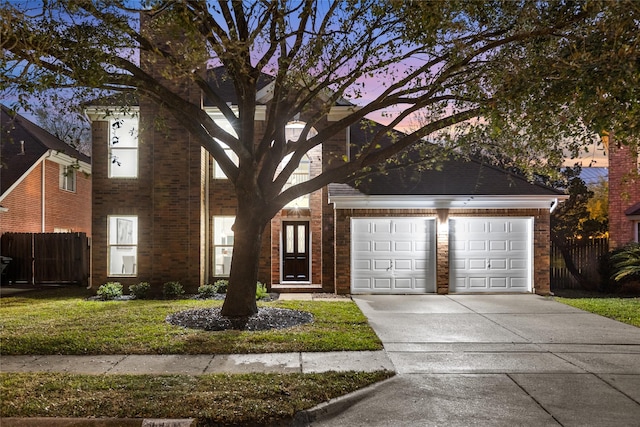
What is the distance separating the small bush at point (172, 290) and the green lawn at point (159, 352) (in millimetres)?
820

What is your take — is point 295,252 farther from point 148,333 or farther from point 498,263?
point 148,333

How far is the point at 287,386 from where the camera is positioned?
6.36 metres

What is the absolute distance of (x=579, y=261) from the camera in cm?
1888

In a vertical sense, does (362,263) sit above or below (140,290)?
above

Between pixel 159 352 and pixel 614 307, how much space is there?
11706 mm

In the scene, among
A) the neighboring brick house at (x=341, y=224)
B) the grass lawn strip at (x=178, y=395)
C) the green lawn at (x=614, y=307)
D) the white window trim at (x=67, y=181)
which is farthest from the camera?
the white window trim at (x=67, y=181)

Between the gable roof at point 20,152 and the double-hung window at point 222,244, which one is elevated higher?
the gable roof at point 20,152

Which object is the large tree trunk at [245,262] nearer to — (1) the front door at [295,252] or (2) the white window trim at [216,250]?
(2) the white window trim at [216,250]

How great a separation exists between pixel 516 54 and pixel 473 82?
974 millimetres

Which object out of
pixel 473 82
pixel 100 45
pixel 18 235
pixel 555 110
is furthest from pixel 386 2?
pixel 18 235

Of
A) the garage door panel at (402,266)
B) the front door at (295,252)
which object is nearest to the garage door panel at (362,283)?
the garage door panel at (402,266)

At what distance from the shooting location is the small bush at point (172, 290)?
606 inches

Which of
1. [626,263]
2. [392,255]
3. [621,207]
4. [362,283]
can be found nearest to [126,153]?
[362,283]

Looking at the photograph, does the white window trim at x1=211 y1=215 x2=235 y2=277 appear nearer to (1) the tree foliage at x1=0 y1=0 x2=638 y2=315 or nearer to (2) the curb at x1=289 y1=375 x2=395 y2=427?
(1) the tree foliage at x1=0 y1=0 x2=638 y2=315
